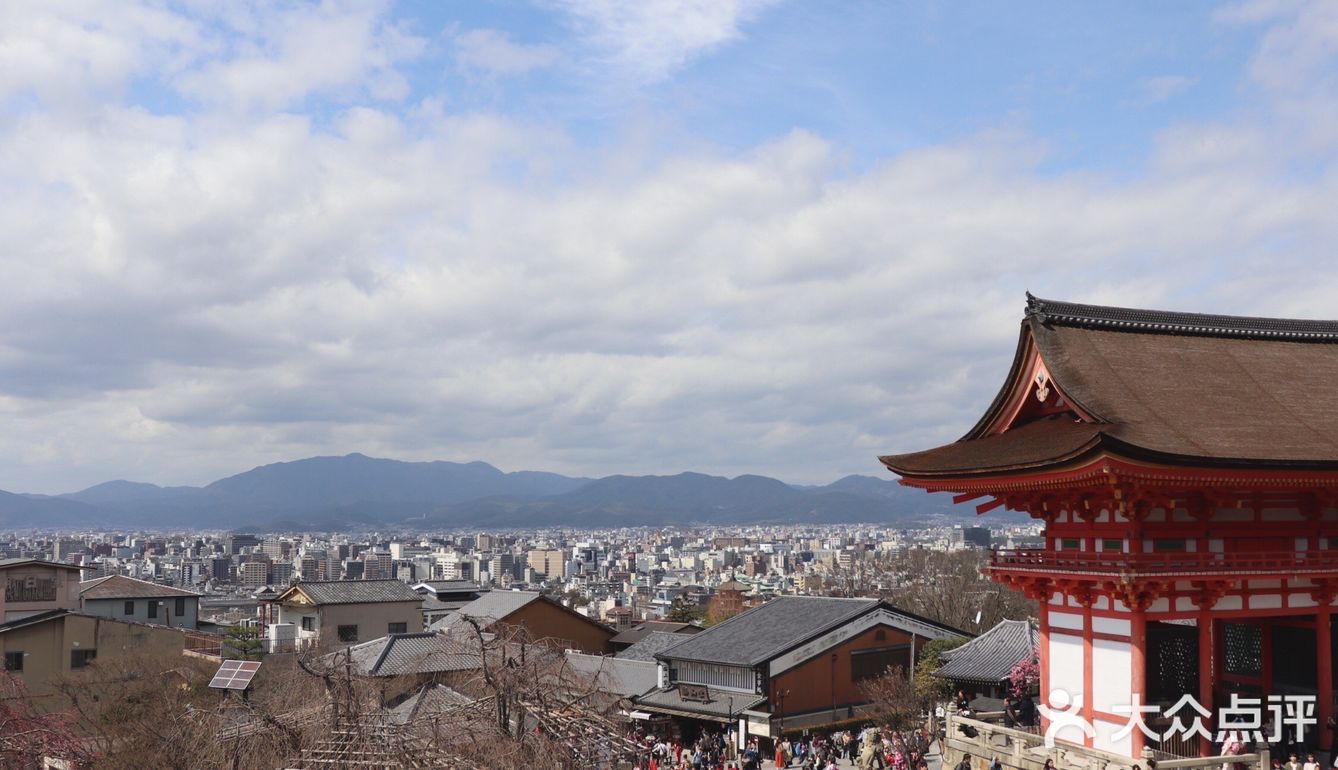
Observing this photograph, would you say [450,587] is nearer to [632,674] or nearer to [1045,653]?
[632,674]

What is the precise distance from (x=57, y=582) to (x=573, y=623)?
2354 cm

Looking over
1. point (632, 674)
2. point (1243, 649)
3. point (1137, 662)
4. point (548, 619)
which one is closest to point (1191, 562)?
point (1137, 662)

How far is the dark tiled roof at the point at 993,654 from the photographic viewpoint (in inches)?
1303

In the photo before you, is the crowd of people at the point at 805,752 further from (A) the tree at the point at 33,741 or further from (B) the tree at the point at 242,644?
(B) the tree at the point at 242,644

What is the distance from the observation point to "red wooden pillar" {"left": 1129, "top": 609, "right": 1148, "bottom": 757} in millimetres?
18484

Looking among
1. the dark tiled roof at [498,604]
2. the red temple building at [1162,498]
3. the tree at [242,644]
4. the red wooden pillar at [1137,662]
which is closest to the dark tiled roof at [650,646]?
the dark tiled roof at [498,604]

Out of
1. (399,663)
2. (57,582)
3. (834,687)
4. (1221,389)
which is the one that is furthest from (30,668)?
(1221,389)

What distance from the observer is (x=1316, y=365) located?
22781mm

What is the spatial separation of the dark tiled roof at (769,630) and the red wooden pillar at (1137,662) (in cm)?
1767

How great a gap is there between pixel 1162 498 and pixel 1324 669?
500 cm

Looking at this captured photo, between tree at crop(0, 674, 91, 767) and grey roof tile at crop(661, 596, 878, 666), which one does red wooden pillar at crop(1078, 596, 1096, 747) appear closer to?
grey roof tile at crop(661, 596, 878, 666)

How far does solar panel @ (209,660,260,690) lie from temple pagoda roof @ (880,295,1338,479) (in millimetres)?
13424

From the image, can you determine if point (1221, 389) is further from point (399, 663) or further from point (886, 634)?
point (399, 663)

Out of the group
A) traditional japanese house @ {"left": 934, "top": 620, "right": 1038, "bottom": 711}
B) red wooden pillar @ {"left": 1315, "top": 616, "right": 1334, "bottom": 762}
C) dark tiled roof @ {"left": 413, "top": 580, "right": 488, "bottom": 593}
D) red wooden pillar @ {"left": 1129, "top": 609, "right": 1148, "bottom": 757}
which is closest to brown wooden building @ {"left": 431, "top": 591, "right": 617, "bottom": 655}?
dark tiled roof @ {"left": 413, "top": 580, "right": 488, "bottom": 593}
